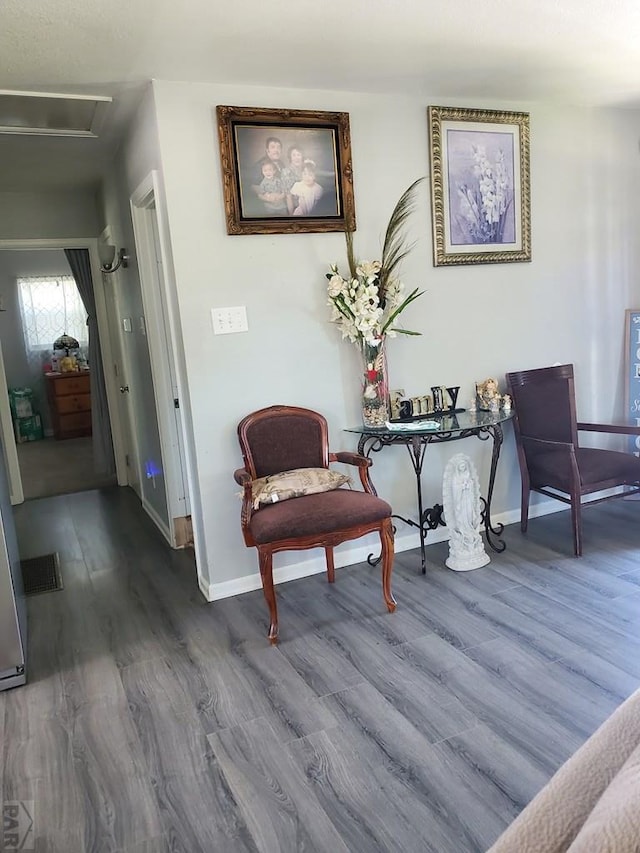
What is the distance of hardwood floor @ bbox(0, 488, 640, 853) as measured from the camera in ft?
5.78

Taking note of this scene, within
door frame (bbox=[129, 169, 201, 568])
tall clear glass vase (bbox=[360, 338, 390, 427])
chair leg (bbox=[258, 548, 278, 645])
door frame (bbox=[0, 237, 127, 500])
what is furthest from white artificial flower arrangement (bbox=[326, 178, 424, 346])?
door frame (bbox=[0, 237, 127, 500])

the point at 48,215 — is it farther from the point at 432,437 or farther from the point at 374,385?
the point at 432,437

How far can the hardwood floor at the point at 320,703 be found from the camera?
1763 millimetres

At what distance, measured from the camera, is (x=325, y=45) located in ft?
8.44

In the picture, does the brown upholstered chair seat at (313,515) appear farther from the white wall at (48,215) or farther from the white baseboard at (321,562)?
the white wall at (48,215)

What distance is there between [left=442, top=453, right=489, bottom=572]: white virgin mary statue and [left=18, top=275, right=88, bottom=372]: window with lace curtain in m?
6.39

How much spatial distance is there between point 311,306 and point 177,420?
1.15 metres

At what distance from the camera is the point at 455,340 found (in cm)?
362

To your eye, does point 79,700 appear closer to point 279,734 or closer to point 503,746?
point 279,734

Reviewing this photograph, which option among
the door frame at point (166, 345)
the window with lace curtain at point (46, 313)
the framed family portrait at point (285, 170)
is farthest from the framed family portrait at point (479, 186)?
the window with lace curtain at point (46, 313)

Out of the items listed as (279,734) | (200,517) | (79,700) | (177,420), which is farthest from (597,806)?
(177,420)

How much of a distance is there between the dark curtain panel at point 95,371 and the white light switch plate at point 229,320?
2835 mm

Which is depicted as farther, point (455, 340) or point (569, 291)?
point (569, 291)

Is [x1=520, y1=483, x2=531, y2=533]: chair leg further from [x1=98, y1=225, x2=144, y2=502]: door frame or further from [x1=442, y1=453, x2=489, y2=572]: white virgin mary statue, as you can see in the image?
[x1=98, y1=225, x2=144, y2=502]: door frame
